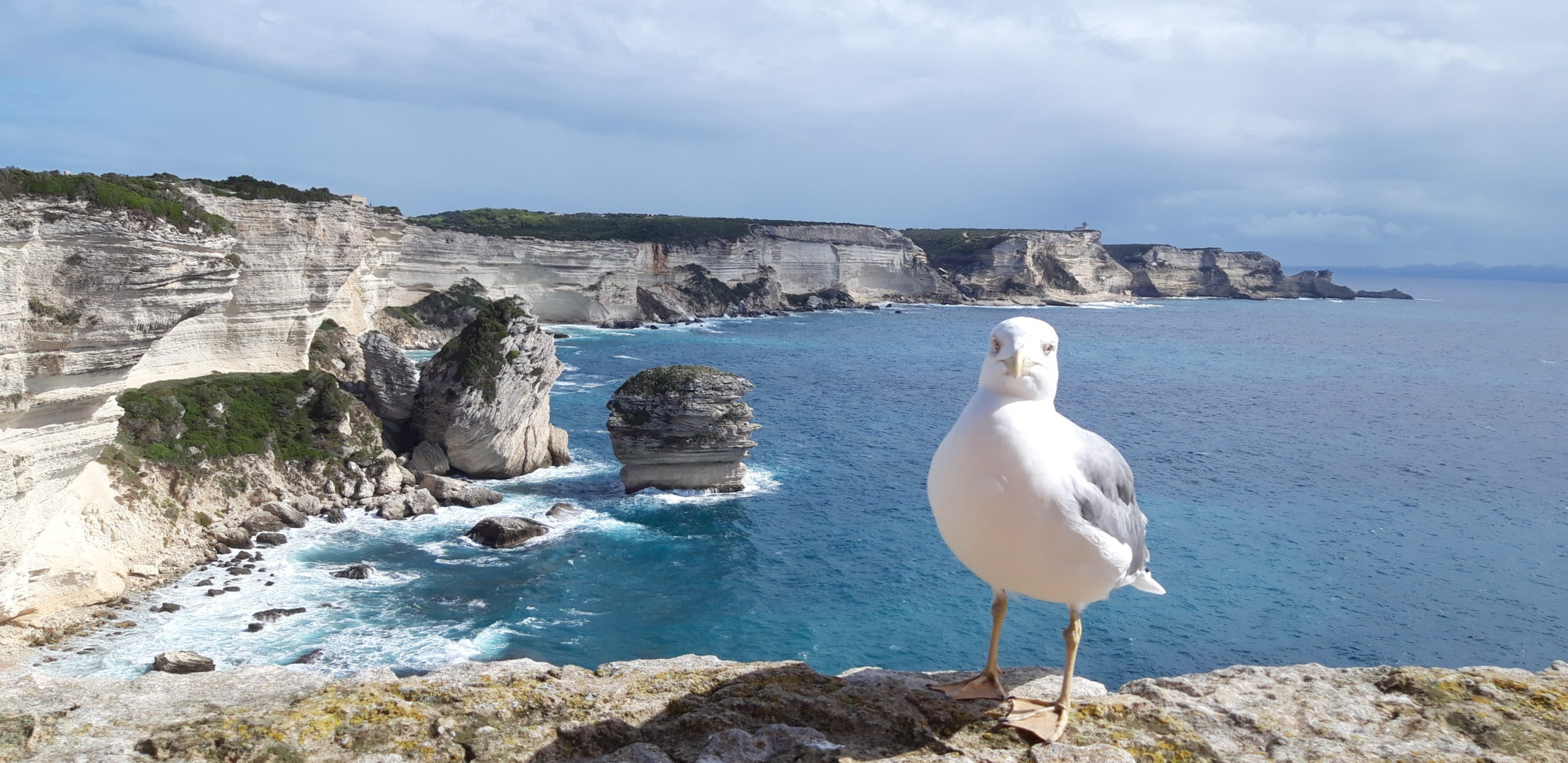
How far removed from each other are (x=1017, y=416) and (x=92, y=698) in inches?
243

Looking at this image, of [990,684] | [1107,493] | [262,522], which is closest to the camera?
[1107,493]

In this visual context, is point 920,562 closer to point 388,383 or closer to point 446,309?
point 388,383

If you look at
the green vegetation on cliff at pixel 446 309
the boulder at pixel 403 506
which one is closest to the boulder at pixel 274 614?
the boulder at pixel 403 506

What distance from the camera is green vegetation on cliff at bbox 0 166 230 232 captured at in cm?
2027

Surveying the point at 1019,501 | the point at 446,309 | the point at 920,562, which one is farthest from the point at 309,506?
the point at 446,309

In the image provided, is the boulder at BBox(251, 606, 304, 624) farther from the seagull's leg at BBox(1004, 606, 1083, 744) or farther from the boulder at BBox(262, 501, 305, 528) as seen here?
the seagull's leg at BBox(1004, 606, 1083, 744)

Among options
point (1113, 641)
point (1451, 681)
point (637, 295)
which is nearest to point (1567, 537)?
point (1113, 641)

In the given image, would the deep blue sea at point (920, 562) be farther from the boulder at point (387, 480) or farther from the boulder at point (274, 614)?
the boulder at point (387, 480)

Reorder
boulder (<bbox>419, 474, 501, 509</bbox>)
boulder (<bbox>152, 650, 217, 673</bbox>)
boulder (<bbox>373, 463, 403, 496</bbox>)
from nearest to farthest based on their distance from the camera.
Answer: boulder (<bbox>152, 650, 217, 673</bbox>), boulder (<bbox>373, 463, 403, 496</bbox>), boulder (<bbox>419, 474, 501, 509</bbox>)

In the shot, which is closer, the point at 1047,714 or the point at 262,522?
the point at 1047,714

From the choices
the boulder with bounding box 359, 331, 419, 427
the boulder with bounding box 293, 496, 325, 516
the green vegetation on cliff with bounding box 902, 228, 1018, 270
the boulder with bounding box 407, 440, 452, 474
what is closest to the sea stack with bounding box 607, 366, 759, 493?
the boulder with bounding box 407, 440, 452, 474

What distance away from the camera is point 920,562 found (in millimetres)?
29281

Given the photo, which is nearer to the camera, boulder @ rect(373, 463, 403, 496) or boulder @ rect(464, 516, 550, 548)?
boulder @ rect(464, 516, 550, 548)

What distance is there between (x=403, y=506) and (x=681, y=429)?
34.3 feet
